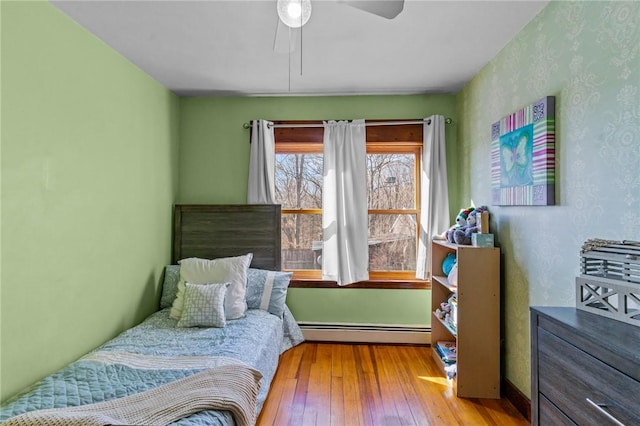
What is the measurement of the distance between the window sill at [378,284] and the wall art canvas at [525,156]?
3.84 ft

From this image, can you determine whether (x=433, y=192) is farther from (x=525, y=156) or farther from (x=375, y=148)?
(x=525, y=156)

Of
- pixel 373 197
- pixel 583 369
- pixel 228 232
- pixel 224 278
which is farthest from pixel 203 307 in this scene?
pixel 583 369

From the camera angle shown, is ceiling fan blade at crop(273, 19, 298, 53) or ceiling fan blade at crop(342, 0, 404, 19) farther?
ceiling fan blade at crop(273, 19, 298, 53)

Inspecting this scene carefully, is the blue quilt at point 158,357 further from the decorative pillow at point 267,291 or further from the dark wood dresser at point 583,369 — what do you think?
the dark wood dresser at point 583,369

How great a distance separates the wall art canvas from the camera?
1799 millimetres

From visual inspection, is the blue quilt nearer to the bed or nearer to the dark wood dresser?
the bed

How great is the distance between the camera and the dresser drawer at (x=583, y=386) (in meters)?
0.91

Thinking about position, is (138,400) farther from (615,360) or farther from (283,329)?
(615,360)

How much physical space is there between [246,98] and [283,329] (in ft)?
7.75

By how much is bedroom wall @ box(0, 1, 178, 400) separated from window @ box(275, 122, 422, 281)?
1303mm

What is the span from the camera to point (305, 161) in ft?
11.1

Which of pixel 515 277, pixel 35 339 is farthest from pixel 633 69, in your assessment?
pixel 35 339

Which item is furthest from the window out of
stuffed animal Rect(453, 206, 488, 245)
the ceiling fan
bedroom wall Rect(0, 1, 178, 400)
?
the ceiling fan

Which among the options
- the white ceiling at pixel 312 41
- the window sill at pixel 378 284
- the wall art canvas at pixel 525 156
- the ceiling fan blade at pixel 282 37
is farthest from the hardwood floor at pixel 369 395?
the white ceiling at pixel 312 41
